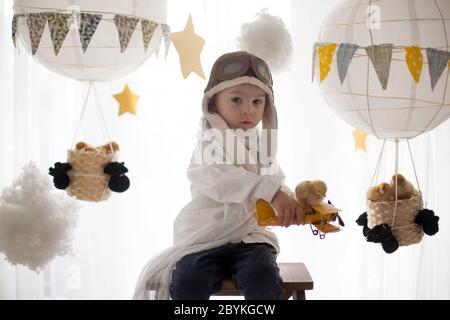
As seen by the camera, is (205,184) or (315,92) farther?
(315,92)

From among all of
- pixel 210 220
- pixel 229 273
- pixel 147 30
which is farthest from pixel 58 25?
pixel 229 273

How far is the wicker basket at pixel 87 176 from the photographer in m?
1.24

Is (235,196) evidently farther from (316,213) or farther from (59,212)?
(59,212)

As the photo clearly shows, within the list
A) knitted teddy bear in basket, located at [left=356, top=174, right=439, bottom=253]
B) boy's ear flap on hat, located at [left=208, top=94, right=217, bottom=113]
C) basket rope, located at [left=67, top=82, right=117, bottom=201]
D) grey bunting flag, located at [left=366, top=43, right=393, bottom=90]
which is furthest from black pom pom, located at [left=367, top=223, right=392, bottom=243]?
basket rope, located at [left=67, top=82, right=117, bottom=201]

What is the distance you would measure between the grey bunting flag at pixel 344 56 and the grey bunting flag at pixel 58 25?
0.53 m

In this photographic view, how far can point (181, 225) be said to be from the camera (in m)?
1.35

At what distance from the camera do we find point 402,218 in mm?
1193

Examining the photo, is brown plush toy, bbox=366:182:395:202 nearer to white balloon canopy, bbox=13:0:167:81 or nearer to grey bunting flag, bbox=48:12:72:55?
white balloon canopy, bbox=13:0:167:81

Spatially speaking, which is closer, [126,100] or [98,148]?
[98,148]

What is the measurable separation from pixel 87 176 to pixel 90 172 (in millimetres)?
11

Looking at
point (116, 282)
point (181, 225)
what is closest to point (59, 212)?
point (181, 225)

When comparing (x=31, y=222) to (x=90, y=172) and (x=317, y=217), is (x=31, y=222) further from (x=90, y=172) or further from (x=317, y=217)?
(x=317, y=217)

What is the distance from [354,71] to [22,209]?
0.76 metres

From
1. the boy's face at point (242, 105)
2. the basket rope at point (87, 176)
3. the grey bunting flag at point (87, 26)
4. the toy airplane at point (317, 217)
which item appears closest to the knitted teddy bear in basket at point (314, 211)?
the toy airplane at point (317, 217)
